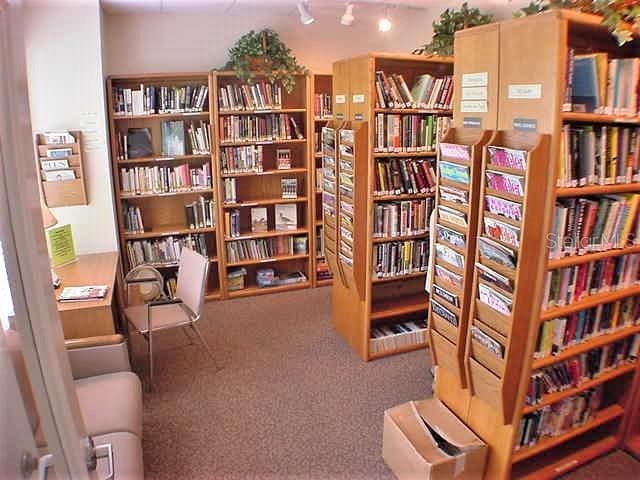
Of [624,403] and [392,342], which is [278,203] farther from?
[624,403]

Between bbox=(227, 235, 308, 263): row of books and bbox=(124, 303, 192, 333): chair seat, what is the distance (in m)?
1.27

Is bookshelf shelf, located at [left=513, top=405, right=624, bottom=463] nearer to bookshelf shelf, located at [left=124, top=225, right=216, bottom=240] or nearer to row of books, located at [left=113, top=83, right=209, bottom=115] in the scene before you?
bookshelf shelf, located at [left=124, top=225, right=216, bottom=240]

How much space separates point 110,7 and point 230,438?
3.48 meters

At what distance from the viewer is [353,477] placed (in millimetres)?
2422

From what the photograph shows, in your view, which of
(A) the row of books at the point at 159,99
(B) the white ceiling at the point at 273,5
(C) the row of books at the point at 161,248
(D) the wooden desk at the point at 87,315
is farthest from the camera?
(C) the row of books at the point at 161,248

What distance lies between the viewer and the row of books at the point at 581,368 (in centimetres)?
217

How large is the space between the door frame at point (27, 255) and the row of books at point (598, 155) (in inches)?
66.9

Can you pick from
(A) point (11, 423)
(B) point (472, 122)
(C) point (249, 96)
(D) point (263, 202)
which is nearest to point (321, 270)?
(D) point (263, 202)

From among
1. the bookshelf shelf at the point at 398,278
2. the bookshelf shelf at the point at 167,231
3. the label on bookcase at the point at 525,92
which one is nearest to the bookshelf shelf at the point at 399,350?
the bookshelf shelf at the point at 398,278

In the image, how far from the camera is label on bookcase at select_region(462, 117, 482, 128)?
208 cm

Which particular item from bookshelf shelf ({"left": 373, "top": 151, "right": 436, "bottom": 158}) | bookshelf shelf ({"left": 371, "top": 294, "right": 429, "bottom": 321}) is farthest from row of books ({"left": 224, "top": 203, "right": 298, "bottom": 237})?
bookshelf shelf ({"left": 373, "top": 151, "right": 436, "bottom": 158})

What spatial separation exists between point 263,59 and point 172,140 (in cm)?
108

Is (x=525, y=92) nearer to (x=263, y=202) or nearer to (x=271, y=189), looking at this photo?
(x=263, y=202)

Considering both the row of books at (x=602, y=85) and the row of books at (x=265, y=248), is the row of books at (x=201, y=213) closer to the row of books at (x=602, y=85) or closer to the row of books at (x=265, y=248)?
the row of books at (x=265, y=248)
